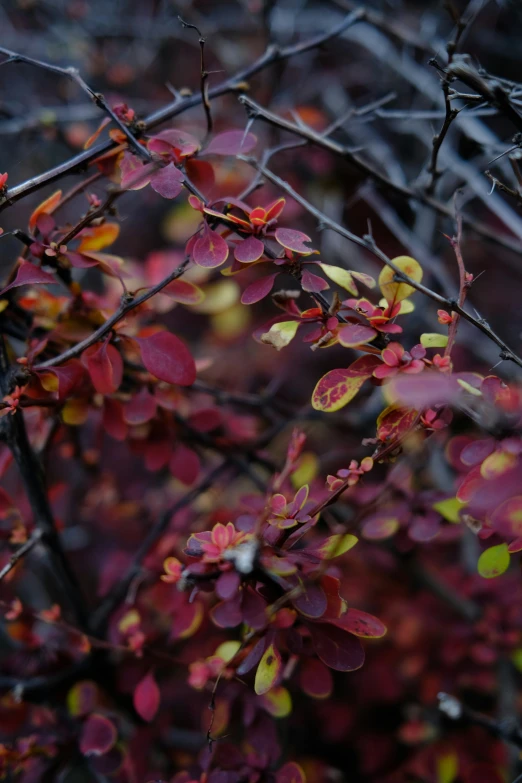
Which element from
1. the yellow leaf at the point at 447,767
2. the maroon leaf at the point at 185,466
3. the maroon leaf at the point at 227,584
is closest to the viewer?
the maroon leaf at the point at 227,584

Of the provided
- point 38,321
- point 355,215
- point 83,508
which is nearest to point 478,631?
point 83,508

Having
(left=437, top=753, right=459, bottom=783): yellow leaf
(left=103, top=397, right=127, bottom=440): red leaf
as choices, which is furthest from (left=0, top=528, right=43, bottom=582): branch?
(left=437, top=753, right=459, bottom=783): yellow leaf

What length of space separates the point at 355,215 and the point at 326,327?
136 centimetres

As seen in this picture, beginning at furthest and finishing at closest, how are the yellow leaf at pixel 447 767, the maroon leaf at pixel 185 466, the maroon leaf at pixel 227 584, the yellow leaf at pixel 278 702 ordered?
the yellow leaf at pixel 447 767 < the maroon leaf at pixel 185 466 < the yellow leaf at pixel 278 702 < the maroon leaf at pixel 227 584

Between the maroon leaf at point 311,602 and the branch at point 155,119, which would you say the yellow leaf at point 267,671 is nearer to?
the maroon leaf at point 311,602

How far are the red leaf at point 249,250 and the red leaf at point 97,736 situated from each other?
0.73 m

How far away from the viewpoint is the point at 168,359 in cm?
81

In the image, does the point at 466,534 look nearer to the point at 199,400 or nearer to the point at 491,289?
the point at 199,400

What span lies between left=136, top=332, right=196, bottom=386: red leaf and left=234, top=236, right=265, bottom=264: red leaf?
0.52 ft

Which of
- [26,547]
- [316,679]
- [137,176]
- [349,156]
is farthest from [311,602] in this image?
[349,156]

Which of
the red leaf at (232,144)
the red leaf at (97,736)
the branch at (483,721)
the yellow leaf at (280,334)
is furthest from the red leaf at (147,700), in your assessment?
the red leaf at (232,144)

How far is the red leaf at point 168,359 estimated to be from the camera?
80cm

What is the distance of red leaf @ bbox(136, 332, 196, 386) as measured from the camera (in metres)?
0.80

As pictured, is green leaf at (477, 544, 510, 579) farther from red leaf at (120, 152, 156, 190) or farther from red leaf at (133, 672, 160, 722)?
red leaf at (120, 152, 156, 190)
